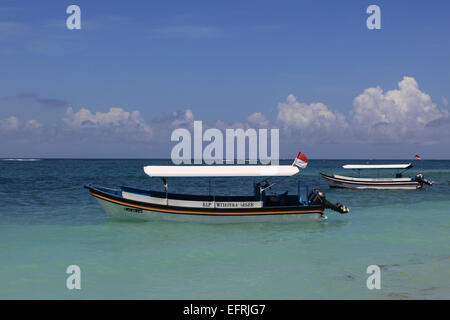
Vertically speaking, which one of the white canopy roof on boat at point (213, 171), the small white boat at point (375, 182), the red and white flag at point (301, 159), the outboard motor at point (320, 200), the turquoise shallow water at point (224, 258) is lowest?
the turquoise shallow water at point (224, 258)

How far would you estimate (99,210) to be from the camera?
101 ft

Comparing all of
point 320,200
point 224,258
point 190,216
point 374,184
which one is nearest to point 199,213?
point 190,216

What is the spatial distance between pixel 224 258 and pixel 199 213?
6.62 meters

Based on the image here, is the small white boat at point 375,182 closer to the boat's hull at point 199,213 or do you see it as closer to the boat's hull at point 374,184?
the boat's hull at point 374,184

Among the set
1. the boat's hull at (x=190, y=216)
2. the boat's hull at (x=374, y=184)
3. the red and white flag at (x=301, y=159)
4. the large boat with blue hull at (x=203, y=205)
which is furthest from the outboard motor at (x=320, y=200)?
the boat's hull at (x=374, y=184)

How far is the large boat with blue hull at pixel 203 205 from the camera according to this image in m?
22.9

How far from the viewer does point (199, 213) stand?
2297 cm

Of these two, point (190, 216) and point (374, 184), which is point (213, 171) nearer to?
point (190, 216)

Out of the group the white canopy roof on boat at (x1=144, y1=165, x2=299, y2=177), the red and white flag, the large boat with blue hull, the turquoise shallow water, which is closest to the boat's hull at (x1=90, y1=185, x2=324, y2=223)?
the large boat with blue hull

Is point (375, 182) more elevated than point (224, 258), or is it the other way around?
point (375, 182)

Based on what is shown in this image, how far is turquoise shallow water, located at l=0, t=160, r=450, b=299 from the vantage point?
12.8 metres
